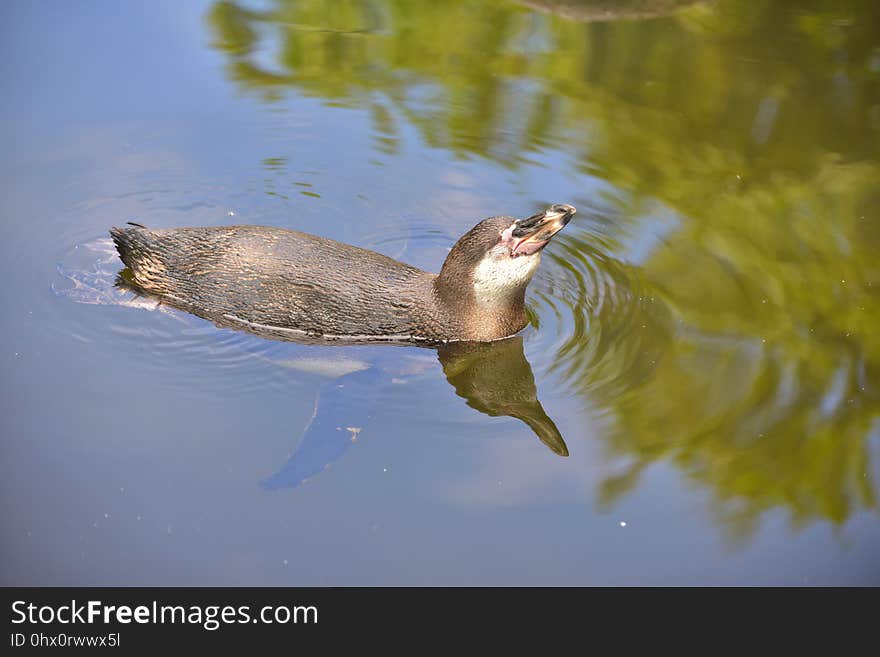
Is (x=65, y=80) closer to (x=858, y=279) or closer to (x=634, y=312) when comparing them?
(x=634, y=312)

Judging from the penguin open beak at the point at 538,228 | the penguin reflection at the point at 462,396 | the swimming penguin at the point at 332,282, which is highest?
the penguin open beak at the point at 538,228

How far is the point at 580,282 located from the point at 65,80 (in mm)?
4096

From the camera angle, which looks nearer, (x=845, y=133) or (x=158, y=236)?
(x=158, y=236)

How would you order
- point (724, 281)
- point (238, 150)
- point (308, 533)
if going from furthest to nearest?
point (238, 150) → point (724, 281) → point (308, 533)

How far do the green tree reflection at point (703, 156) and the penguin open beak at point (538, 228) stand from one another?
1.96ft

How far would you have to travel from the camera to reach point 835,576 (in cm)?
412

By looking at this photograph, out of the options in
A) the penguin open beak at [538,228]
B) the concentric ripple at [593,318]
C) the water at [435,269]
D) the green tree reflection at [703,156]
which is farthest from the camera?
the concentric ripple at [593,318]

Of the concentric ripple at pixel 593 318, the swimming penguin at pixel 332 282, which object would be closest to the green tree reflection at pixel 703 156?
the concentric ripple at pixel 593 318

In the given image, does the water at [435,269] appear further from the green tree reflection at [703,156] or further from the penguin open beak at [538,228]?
the penguin open beak at [538,228]

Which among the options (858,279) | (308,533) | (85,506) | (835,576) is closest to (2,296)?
(85,506)

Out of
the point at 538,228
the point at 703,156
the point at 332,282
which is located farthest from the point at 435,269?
the point at 703,156

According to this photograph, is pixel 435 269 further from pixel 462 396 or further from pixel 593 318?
pixel 462 396

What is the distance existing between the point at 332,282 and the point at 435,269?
0.91 meters

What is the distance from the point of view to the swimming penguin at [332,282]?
5.13 m
